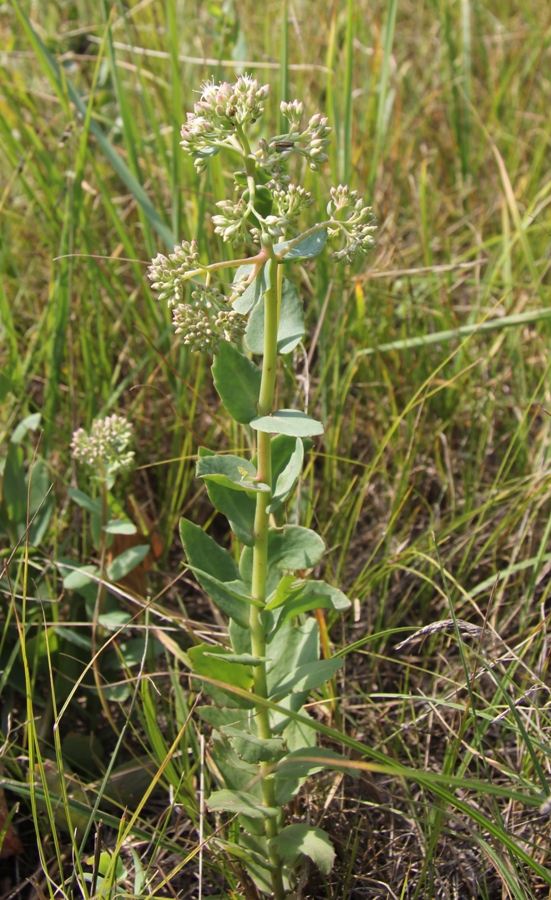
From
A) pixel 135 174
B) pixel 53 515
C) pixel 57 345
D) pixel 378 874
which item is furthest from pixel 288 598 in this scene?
pixel 135 174

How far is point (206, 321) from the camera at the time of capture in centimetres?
126

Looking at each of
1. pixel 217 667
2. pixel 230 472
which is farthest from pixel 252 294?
pixel 217 667

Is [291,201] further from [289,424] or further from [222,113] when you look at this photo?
[289,424]

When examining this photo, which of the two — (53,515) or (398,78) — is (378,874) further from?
(398,78)

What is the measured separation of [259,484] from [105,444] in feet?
2.14

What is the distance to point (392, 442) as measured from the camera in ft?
7.98

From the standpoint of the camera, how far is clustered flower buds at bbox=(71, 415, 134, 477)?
184 cm

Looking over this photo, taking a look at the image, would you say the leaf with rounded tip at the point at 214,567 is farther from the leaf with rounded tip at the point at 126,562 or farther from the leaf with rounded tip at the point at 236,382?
the leaf with rounded tip at the point at 126,562

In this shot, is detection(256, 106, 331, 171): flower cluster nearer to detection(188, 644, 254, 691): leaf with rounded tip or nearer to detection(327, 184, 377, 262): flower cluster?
detection(327, 184, 377, 262): flower cluster

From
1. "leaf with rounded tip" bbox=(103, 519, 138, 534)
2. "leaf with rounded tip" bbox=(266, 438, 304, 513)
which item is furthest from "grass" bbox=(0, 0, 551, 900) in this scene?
"leaf with rounded tip" bbox=(266, 438, 304, 513)

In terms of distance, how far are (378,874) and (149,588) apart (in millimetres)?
923

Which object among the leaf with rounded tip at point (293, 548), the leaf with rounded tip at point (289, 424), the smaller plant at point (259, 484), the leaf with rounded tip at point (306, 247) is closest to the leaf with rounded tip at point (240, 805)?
the smaller plant at point (259, 484)

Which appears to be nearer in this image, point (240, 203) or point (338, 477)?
point (240, 203)

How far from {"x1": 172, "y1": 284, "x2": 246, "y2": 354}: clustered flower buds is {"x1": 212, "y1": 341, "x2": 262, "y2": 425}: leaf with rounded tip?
0.19 feet
